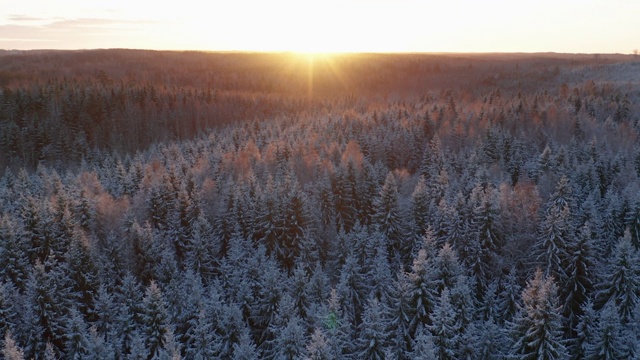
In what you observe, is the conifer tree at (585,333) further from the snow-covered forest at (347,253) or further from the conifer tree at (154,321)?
the conifer tree at (154,321)

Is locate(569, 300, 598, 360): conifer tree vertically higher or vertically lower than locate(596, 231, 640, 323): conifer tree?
lower

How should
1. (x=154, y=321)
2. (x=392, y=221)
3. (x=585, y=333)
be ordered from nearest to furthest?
1. (x=154, y=321)
2. (x=585, y=333)
3. (x=392, y=221)

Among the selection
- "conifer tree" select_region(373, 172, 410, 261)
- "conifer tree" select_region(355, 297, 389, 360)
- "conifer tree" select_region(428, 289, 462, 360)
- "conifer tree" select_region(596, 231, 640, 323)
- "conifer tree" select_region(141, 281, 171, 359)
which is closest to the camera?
"conifer tree" select_region(428, 289, 462, 360)

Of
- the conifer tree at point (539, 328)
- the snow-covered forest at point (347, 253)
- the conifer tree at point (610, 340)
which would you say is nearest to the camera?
the conifer tree at point (539, 328)

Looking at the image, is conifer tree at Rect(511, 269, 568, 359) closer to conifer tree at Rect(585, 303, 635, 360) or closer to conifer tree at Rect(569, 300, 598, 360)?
conifer tree at Rect(585, 303, 635, 360)

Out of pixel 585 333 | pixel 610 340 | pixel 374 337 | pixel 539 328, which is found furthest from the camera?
pixel 585 333

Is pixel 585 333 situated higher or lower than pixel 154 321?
lower

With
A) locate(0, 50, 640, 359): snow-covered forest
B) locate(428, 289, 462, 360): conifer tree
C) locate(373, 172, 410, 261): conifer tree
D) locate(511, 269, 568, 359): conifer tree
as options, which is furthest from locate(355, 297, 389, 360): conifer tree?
locate(373, 172, 410, 261): conifer tree

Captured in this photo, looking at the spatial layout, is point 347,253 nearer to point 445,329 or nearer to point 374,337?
point 374,337

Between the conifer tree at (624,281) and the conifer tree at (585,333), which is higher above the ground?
the conifer tree at (624,281)

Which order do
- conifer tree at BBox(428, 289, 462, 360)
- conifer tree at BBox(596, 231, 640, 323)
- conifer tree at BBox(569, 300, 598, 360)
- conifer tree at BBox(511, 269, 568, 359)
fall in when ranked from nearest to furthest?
conifer tree at BBox(511, 269, 568, 359) < conifer tree at BBox(428, 289, 462, 360) < conifer tree at BBox(569, 300, 598, 360) < conifer tree at BBox(596, 231, 640, 323)

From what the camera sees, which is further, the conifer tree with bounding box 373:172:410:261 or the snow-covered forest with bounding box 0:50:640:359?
the conifer tree with bounding box 373:172:410:261

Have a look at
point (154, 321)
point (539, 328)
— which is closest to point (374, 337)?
point (539, 328)

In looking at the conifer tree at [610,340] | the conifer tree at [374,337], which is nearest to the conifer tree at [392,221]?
the conifer tree at [374,337]
